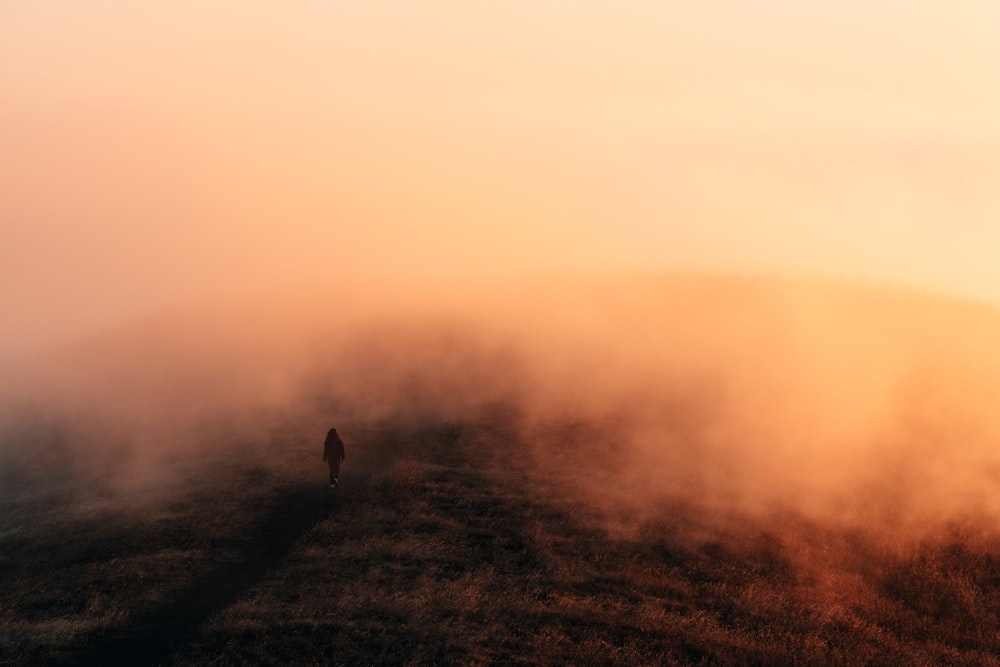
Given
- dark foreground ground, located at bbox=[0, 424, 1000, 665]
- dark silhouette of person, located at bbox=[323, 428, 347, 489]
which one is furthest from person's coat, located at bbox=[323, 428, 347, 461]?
dark foreground ground, located at bbox=[0, 424, 1000, 665]

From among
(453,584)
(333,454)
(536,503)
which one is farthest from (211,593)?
(536,503)

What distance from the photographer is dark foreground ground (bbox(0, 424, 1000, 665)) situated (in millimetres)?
16984

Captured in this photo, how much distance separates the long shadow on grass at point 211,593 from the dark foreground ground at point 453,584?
0.07 metres

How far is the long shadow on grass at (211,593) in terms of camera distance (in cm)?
1678

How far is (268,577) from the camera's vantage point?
20.8m

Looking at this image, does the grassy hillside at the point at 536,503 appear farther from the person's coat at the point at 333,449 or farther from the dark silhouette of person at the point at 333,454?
the person's coat at the point at 333,449

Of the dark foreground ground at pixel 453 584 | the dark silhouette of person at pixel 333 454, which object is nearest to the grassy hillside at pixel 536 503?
the dark foreground ground at pixel 453 584

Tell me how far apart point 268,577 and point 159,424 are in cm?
2589

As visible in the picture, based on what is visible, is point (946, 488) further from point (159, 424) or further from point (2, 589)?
point (159, 424)

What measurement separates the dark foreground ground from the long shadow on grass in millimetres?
68

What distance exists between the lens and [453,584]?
1989cm

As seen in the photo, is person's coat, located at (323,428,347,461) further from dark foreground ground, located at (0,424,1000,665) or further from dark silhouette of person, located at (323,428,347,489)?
dark foreground ground, located at (0,424,1000,665)

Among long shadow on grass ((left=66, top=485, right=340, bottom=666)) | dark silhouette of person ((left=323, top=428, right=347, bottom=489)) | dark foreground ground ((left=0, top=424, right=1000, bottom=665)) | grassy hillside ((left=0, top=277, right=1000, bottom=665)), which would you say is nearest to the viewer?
long shadow on grass ((left=66, top=485, right=340, bottom=666))

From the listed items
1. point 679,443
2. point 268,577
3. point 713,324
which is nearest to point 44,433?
point 268,577
